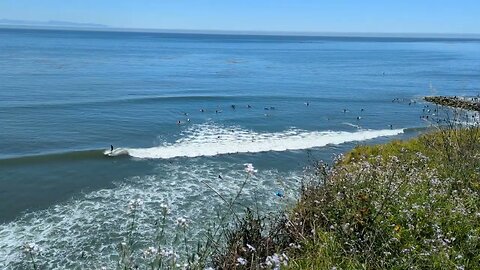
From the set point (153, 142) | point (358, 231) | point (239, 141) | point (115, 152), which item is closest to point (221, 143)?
point (239, 141)

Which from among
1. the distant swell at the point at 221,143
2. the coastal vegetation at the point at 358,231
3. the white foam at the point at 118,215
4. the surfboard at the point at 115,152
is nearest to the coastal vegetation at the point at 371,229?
the coastal vegetation at the point at 358,231

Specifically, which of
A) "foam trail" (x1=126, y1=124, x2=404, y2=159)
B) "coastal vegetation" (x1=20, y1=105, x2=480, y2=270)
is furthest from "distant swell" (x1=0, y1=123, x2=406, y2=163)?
"coastal vegetation" (x1=20, y1=105, x2=480, y2=270)

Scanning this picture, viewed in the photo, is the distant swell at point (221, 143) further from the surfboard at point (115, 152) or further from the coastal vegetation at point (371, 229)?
the coastal vegetation at point (371, 229)

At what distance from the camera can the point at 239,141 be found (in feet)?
80.3

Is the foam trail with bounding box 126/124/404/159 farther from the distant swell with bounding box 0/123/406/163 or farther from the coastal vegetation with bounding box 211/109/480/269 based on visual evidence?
the coastal vegetation with bounding box 211/109/480/269

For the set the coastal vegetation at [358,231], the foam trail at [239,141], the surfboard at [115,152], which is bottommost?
the surfboard at [115,152]

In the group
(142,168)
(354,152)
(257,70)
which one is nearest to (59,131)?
(142,168)

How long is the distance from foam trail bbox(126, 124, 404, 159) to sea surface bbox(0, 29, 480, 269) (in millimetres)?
79

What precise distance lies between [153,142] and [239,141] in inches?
179

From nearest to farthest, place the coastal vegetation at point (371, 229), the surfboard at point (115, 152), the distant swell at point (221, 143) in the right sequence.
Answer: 1. the coastal vegetation at point (371, 229)
2. the distant swell at point (221, 143)
3. the surfboard at point (115, 152)

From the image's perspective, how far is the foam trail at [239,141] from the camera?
22.2 m

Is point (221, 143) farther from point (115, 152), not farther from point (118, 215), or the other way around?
point (118, 215)

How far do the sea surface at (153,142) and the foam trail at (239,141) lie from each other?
79 millimetres

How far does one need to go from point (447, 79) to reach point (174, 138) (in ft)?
146
